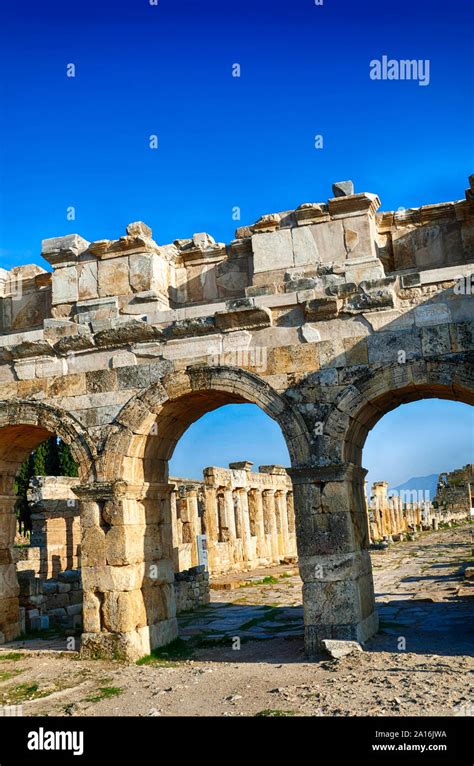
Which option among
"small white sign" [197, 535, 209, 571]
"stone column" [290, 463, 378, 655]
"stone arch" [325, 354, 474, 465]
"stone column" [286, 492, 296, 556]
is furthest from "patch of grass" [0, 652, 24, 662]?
"stone column" [286, 492, 296, 556]

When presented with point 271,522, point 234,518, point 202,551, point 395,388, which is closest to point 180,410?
point 395,388

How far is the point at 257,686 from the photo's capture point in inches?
297

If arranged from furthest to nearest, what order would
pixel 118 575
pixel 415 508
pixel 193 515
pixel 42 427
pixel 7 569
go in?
pixel 415 508, pixel 193 515, pixel 7 569, pixel 42 427, pixel 118 575

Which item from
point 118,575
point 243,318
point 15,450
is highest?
point 243,318

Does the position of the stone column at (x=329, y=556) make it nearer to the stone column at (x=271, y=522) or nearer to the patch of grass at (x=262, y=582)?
the patch of grass at (x=262, y=582)

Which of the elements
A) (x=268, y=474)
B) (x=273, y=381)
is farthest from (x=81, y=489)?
(x=268, y=474)

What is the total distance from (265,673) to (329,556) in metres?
1.56

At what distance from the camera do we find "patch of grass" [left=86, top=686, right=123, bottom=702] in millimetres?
7594

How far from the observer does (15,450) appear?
11617mm

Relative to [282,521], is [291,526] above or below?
below

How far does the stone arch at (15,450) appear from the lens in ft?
33.3

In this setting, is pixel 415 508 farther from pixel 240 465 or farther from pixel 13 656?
pixel 13 656

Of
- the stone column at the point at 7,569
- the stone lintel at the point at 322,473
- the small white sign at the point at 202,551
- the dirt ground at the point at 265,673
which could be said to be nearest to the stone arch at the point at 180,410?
the stone lintel at the point at 322,473
